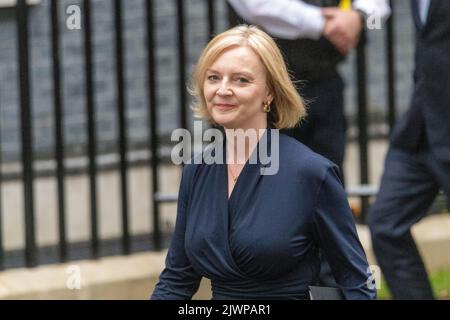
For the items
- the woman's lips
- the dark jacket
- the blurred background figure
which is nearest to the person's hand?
the blurred background figure

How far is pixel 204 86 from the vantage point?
4.30 meters

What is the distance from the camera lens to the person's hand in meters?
5.78

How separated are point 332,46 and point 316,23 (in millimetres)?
133

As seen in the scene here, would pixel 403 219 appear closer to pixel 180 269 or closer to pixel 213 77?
pixel 180 269

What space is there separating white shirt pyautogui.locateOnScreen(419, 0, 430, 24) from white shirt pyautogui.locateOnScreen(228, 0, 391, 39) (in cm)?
35

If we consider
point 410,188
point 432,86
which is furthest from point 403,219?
point 432,86

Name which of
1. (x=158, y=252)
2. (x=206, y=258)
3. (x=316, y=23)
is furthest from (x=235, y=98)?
(x=158, y=252)

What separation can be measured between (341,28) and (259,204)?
175cm

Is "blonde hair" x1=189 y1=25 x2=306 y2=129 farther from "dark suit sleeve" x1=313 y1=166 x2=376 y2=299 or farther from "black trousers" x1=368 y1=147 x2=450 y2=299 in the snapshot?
"black trousers" x1=368 y1=147 x2=450 y2=299

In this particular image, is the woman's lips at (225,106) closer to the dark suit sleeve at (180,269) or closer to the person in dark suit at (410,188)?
the dark suit sleeve at (180,269)

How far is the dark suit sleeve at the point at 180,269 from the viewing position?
4.35 m

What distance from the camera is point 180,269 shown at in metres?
4.39

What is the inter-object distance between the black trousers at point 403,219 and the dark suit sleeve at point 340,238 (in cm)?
163
